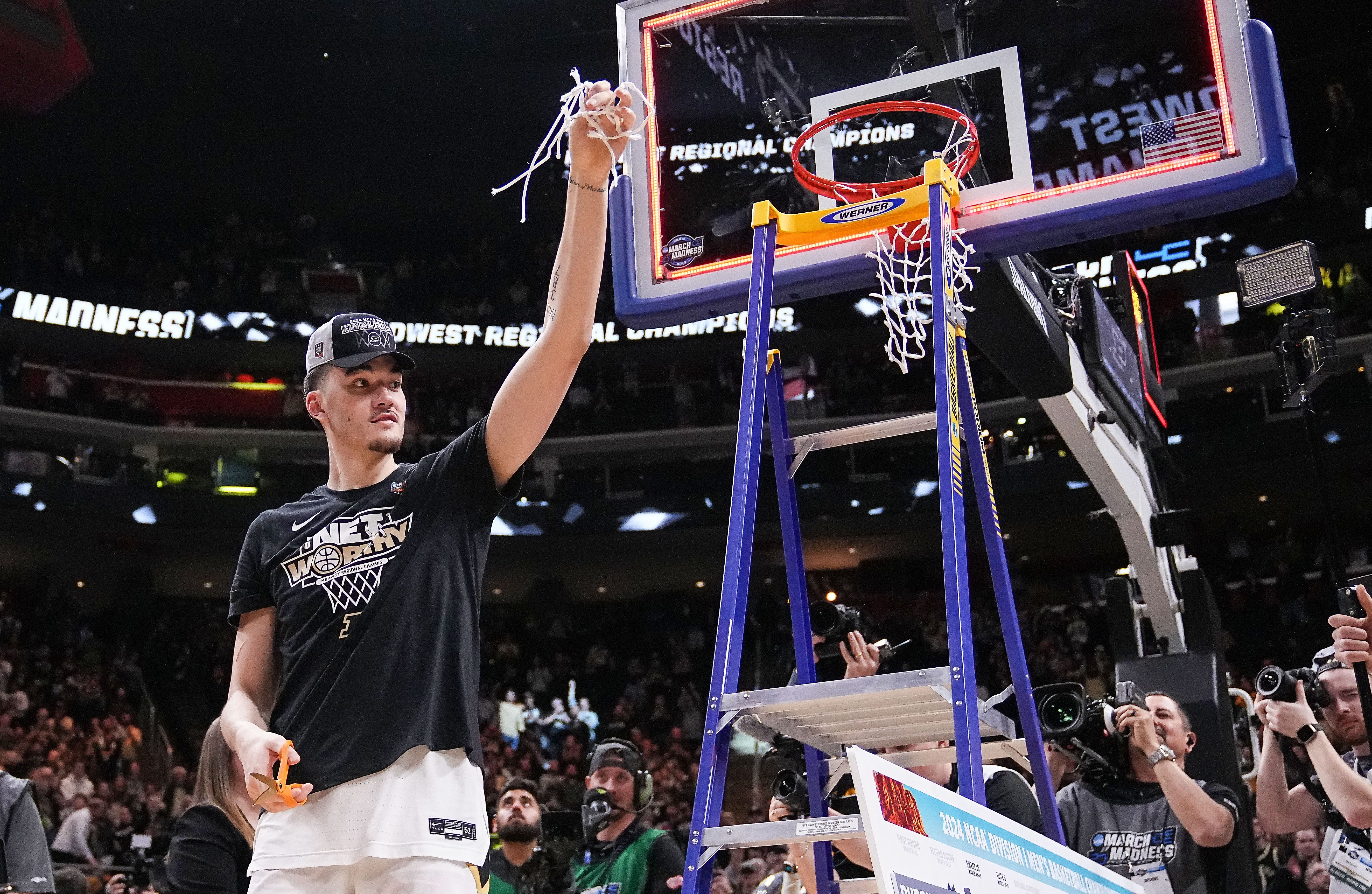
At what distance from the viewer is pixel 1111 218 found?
3826 mm

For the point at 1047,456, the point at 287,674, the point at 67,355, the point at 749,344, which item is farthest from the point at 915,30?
the point at 67,355

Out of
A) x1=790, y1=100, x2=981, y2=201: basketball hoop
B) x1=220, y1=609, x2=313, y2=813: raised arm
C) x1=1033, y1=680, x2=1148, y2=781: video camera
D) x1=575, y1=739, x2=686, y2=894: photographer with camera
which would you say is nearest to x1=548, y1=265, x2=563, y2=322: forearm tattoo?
x1=220, y1=609, x2=313, y2=813: raised arm

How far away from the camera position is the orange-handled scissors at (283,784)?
85.6 inches

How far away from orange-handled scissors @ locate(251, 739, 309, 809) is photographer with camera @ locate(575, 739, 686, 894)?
8.54 ft

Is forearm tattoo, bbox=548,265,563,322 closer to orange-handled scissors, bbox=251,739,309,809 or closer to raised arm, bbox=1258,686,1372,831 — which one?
orange-handled scissors, bbox=251,739,309,809

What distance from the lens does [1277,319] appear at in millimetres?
19266

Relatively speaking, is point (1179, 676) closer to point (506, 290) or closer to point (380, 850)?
point (380, 850)

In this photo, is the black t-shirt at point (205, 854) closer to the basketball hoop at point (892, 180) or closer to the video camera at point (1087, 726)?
the video camera at point (1087, 726)

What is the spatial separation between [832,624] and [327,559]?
4.72 ft

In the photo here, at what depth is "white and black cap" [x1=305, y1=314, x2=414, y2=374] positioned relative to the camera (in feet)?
8.66

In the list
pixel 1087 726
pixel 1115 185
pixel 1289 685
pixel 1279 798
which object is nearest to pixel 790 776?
pixel 1087 726

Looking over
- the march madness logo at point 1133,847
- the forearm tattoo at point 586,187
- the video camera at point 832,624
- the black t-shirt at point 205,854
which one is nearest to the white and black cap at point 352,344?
the forearm tattoo at point 586,187

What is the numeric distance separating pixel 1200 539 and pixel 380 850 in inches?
804

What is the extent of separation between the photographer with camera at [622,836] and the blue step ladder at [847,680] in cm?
152
